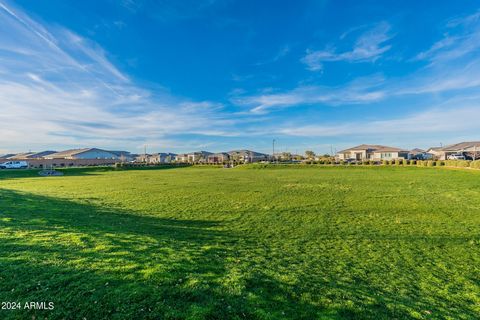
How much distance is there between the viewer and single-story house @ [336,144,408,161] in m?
86.6

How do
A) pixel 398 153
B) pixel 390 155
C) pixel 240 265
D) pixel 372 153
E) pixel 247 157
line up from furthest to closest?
1. pixel 247 157
2. pixel 372 153
3. pixel 390 155
4. pixel 398 153
5. pixel 240 265

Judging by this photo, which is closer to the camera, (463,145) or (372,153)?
(372,153)

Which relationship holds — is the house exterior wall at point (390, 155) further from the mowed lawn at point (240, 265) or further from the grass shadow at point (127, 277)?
the grass shadow at point (127, 277)

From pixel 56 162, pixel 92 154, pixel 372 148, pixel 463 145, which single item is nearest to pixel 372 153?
pixel 372 148

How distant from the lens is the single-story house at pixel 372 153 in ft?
284

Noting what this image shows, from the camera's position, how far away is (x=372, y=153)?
307 feet

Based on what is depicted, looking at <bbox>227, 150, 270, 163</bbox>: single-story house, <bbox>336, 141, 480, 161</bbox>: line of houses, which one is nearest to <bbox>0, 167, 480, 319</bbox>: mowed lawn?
<bbox>227, 150, 270, 163</bbox>: single-story house

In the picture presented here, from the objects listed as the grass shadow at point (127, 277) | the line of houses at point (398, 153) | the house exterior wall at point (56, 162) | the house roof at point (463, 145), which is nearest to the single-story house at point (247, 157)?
the line of houses at point (398, 153)

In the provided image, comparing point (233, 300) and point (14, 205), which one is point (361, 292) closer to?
point (233, 300)

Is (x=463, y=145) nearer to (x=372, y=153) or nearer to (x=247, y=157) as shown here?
(x=372, y=153)

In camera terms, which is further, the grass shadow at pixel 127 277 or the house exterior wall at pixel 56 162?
the house exterior wall at pixel 56 162

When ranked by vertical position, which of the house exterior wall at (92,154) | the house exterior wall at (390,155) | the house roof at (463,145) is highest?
the house exterior wall at (92,154)

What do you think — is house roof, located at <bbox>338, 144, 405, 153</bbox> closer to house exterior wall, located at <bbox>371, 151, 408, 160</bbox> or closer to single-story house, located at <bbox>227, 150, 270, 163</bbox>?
house exterior wall, located at <bbox>371, 151, 408, 160</bbox>

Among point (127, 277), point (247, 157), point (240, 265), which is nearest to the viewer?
point (127, 277)
